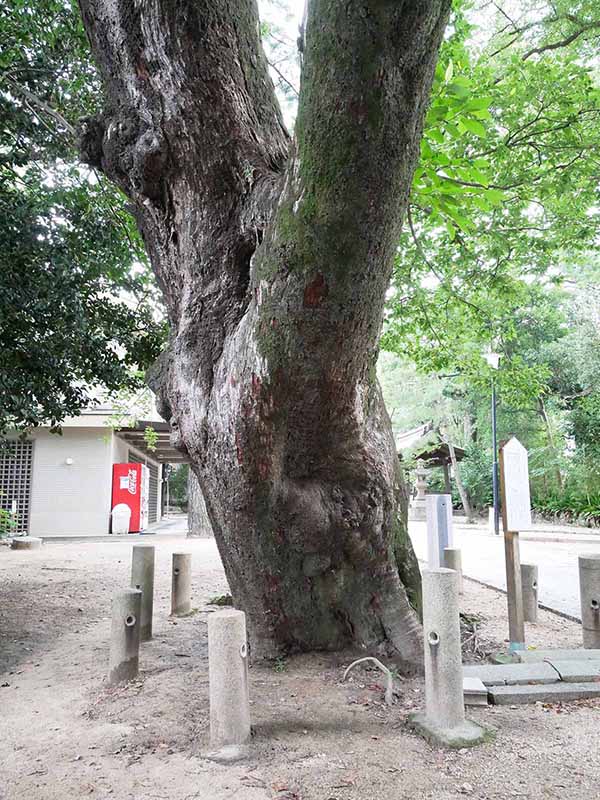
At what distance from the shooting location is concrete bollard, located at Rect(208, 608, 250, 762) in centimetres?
307

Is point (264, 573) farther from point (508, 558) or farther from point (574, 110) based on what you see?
point (574, 110)

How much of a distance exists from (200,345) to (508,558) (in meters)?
2.82

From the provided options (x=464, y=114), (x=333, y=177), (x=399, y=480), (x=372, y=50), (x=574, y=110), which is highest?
(x=574, y=110)

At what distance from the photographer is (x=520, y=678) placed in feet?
13.1

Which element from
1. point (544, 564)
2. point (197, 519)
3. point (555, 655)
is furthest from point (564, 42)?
point (197, 519)

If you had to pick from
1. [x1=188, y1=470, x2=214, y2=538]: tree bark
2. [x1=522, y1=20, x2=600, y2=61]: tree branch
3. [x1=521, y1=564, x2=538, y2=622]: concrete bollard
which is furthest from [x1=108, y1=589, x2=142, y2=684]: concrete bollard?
[x1=188, y1=470, x2=214, y2=538]: tree bark

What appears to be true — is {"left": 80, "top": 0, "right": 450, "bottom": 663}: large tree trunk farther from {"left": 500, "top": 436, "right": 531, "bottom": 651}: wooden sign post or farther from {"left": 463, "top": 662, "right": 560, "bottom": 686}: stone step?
{"left": 500, "top": 436, "right": 531, "bottom": 651}: wooden sign post

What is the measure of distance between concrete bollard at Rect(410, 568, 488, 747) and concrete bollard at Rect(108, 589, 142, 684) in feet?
6.78

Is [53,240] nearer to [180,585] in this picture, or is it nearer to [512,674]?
[180,585]

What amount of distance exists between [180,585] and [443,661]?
4.06 meters

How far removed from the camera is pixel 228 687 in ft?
10.2

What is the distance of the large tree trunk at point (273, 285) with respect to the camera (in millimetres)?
3066

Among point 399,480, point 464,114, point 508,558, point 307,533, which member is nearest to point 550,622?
point 508,558

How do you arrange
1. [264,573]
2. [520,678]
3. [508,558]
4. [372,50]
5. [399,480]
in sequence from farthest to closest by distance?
[399,480], [508,558], [264,573], [520,678], [372,50]
